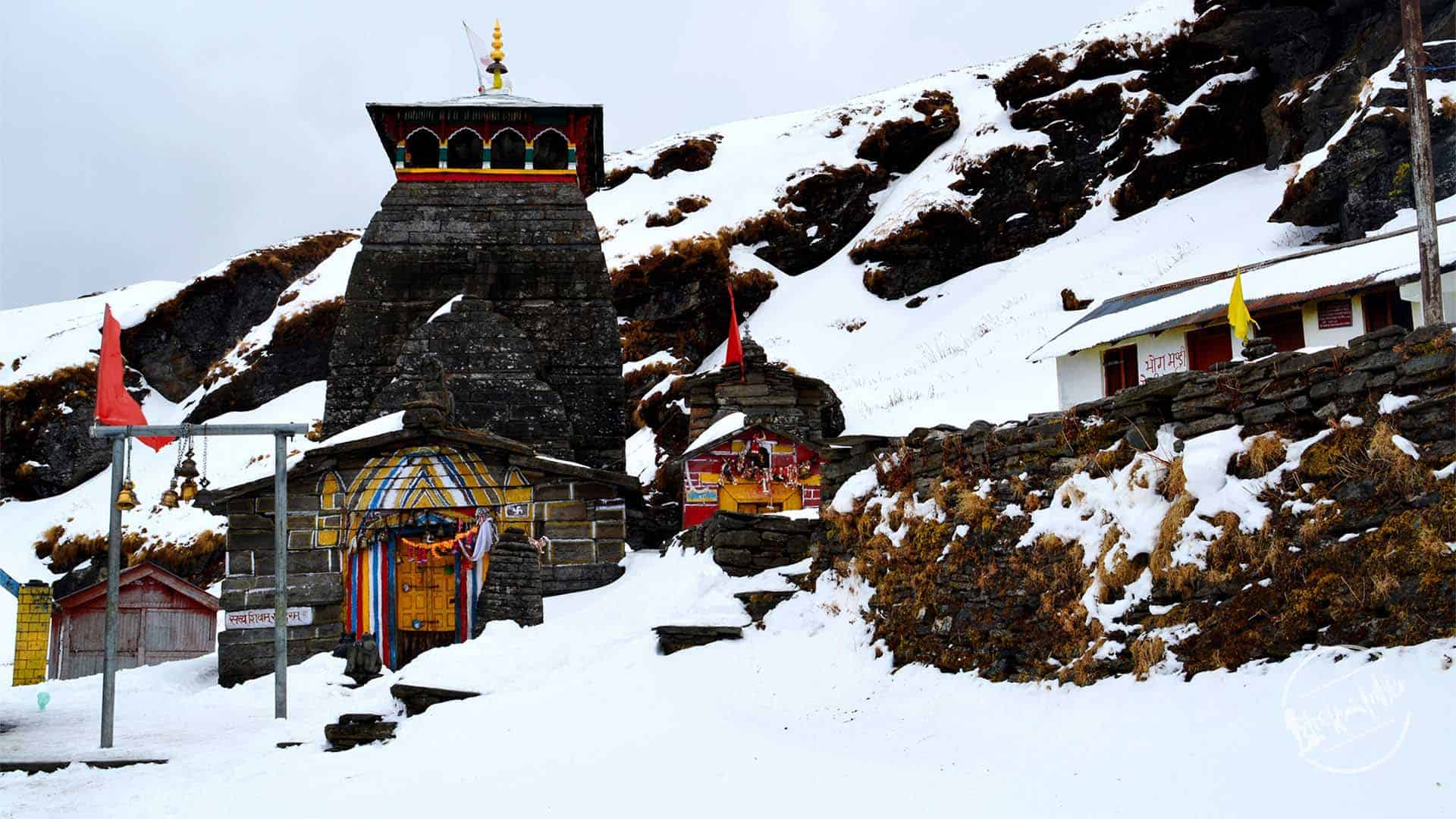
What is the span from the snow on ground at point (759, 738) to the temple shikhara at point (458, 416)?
8.12 ft

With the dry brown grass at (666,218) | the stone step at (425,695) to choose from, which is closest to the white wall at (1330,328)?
the stone step at (425,695)

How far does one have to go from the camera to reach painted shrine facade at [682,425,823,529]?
20000 millimetres

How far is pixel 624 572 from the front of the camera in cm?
1752

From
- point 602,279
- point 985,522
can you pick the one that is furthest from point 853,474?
point 602,279

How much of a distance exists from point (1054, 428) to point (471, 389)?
14.2 metres

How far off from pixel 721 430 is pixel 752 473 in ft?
3.13

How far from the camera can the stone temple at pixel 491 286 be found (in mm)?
21469

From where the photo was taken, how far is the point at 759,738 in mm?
8984

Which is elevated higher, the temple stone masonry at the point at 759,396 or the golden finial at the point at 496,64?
the golden finial at the point at 496,64

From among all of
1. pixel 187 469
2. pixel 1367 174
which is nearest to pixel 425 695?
pixel 187 469

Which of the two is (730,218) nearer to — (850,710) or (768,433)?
(768,433)

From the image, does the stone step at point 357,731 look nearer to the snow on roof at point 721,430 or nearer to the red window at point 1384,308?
the snow on roof at point 721,430

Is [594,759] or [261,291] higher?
[261,291]

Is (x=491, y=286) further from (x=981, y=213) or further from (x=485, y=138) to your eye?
(x=981, y=213)
